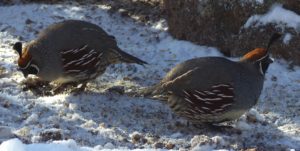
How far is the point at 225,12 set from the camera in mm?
6594

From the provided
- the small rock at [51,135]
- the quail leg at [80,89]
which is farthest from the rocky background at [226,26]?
the small rock at [51,135]

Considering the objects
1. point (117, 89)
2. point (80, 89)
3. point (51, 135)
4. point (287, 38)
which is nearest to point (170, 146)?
point (51, 135)

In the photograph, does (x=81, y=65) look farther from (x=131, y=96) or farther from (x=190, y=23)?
(x=190, y=23)

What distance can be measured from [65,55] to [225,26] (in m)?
1.90

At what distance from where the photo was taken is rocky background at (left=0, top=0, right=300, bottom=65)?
247 inches

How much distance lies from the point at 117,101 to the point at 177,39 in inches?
66.9

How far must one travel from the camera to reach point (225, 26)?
665 cm

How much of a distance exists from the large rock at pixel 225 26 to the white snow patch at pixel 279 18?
43mm

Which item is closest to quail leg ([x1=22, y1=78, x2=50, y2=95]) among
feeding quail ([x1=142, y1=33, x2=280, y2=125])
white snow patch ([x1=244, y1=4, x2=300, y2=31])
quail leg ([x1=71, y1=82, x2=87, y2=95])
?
quail leg ([x1=71, y1=82, x2=87, y2=95])

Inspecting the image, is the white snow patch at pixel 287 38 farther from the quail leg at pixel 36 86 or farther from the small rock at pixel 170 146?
the quail leg at pixel 36 86

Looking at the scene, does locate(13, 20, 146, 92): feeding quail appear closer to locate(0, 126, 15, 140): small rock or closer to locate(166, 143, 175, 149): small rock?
locate(166, 143, 175, 149): small rock

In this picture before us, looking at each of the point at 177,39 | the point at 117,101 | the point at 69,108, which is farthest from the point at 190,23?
the point at 69,108

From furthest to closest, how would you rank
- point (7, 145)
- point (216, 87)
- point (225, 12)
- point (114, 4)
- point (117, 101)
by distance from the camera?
point (114, 4), point (225, 12), point (117, 101), point (216, 87), point (7, 145)

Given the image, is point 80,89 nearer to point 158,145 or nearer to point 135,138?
point 135,138
